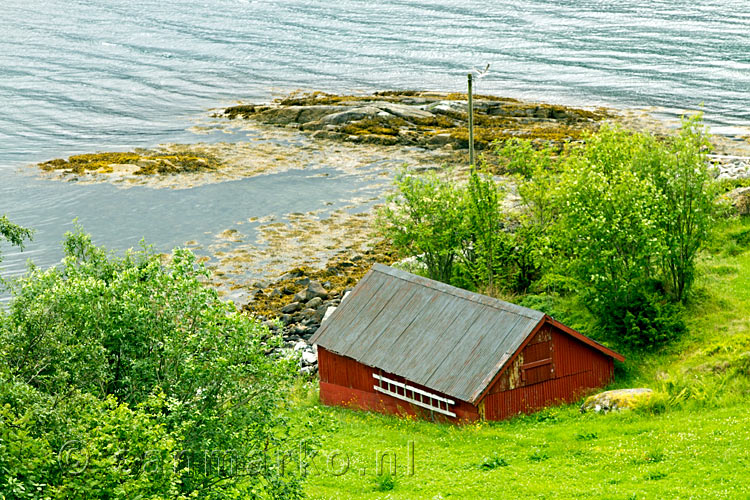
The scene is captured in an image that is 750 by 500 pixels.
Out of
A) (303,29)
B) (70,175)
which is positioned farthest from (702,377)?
(303,29)

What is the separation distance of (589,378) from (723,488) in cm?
1014

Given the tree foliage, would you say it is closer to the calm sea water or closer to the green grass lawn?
the green grass lawn

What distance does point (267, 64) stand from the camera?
4190 inches

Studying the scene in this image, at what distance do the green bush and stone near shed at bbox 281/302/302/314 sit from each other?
2379cm

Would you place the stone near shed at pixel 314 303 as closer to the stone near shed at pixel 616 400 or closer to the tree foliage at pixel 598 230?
the tree foliage at pixel 598 230

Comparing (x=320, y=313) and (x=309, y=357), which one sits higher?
(x=320, y=313)

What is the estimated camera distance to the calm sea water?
6228 cm

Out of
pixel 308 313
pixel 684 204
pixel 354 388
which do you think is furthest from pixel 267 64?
pixel 354 388

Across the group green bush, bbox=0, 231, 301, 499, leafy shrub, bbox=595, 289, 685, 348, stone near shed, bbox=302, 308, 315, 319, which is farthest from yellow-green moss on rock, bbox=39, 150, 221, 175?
green bush, bbox=0, 231, 301, 499

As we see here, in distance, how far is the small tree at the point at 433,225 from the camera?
3969 centimetres

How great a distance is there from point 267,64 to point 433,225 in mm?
71902

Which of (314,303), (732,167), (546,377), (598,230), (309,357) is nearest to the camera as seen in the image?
(546,377)

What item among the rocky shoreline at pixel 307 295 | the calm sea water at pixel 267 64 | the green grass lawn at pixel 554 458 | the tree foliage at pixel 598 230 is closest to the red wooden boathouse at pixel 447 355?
the green grass lawn at pixel 554 458

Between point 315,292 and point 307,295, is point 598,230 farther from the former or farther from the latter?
point 307,295
